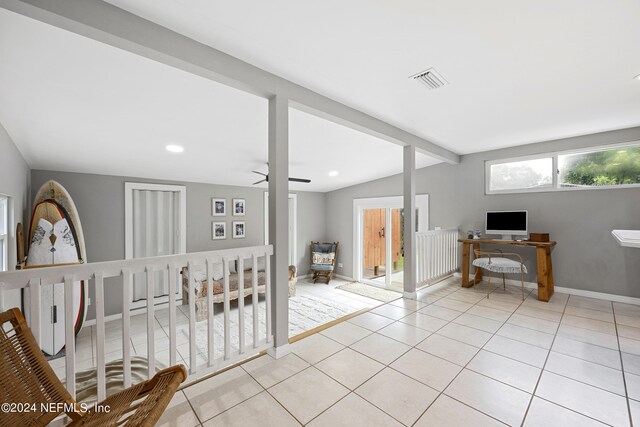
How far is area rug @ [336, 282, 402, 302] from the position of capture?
→ 5441mm

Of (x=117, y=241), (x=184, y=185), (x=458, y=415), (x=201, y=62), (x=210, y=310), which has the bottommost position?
(x=458, y=415)

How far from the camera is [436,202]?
5203mm

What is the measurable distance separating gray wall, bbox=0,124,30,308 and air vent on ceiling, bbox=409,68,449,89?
11.6 ft

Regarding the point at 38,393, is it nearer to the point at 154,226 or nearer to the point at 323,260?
the point at 154,226

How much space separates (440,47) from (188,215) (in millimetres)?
4745

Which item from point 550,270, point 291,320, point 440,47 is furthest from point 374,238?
point 440,47

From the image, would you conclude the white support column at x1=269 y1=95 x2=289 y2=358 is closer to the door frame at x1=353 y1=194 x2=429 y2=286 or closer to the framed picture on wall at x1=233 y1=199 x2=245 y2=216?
the framed picture on wall at x1=233 y1=199 x2=245 y2=216

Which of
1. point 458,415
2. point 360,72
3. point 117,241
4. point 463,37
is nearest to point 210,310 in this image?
point 458,415

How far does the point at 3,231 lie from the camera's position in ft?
8.21

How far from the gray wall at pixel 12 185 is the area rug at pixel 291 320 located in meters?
1.95

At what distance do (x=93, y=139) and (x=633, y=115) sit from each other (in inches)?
241

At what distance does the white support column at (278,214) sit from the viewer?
213 cm

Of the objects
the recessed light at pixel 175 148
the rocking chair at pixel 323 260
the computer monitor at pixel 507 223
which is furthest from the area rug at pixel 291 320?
the computer monitor at pixel 507 223

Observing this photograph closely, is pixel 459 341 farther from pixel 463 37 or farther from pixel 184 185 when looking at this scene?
pixel 184 185
